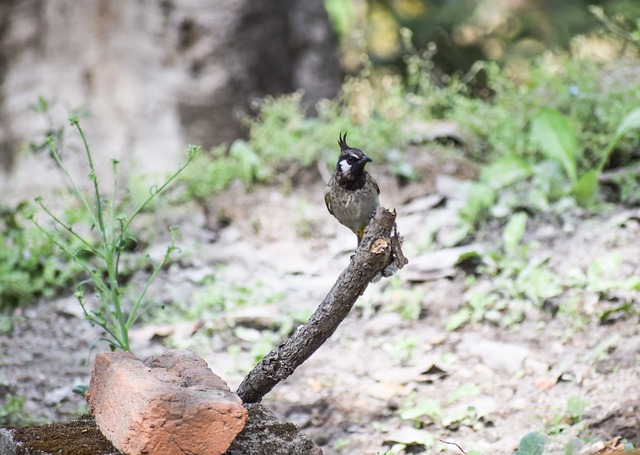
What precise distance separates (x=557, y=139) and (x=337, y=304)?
9.57ft

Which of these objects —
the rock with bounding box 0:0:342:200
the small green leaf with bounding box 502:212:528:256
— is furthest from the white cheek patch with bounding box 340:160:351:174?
the rock with bounding box 0:0:342:200

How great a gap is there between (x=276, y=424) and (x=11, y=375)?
1.99m

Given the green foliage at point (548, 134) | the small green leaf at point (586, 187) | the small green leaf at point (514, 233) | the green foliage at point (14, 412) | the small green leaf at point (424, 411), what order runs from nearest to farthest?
the small green leaf at point (424, 411), the green foliage at point (14, 412), the small green leaf at point (514, 233), the small green leaf at point (586, 187), the green foliage at point (548, 134)

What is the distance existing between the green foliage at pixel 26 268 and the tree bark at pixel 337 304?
2602 mm

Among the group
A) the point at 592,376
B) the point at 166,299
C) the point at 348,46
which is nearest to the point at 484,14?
the point at 348,46

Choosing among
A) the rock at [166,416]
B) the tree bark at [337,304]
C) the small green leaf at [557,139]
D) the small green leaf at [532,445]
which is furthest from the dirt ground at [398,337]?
the rock at [166,416]

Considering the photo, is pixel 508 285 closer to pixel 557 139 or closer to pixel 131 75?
pixel 557 139

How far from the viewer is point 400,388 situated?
139 inches

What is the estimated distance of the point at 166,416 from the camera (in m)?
2.26

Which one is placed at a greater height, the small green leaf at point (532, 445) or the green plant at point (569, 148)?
the green plant at point (569, 148)

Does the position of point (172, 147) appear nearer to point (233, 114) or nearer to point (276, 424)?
point (233, 114)

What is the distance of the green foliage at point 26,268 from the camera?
15.8 ft

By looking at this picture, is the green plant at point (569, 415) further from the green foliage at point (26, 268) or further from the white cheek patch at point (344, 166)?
the green foliage at point (26, 268)

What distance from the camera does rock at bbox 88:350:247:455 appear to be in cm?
226
